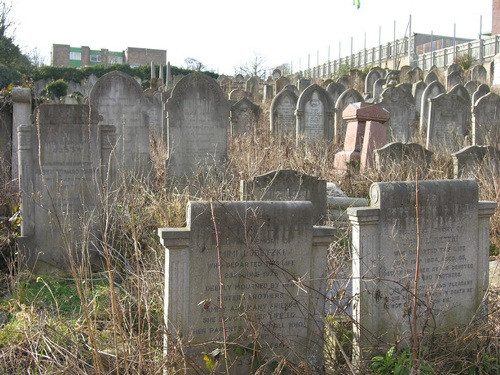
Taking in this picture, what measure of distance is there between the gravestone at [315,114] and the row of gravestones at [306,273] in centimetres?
1066

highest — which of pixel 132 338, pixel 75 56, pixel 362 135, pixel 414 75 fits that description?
pixel 75 56

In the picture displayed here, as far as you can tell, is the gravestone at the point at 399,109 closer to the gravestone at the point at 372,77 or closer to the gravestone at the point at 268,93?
the gravestone at the point at 372,77

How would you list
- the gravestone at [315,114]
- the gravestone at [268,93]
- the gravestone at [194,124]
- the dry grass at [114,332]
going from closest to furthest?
the dry grass at [114,332], the gravestone at [194,124], the gravestone at [315,114], the gravestone at [268,93]

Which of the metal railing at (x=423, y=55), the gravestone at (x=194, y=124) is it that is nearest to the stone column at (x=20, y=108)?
the gravestone at (x=194, y=124)

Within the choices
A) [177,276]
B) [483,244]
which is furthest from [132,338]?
[483,244]

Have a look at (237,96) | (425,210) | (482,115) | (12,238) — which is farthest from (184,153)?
(237,96)

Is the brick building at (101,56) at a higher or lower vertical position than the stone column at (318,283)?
higher

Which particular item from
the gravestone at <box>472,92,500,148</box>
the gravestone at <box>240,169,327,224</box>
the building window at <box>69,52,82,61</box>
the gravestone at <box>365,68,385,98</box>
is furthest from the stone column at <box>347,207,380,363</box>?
the building window at <box>69,52,82,61</box>

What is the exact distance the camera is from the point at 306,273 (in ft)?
12.0

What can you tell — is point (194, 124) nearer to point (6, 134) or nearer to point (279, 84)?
point (6, 134)

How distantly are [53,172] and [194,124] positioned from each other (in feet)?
11.3

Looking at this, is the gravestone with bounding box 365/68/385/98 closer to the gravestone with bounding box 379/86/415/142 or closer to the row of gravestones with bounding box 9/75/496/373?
the gravestone with bounding box 379/86/415/142

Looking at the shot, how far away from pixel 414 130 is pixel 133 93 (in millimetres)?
8080

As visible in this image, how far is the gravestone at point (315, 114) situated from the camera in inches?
582
